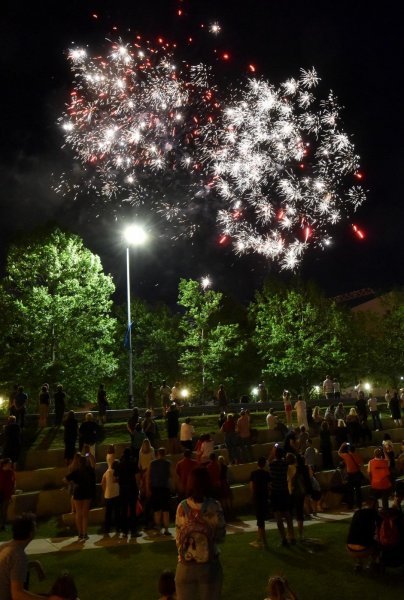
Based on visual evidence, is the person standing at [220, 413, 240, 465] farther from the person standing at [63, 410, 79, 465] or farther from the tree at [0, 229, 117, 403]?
the tree at [0, 229, 117, 403]

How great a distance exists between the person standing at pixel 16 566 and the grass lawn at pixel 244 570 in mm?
3858

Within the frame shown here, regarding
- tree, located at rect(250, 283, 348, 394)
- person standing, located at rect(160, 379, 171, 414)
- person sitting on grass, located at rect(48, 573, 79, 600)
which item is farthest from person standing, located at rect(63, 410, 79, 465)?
tree, located at rect(250, 283, 348, 394)

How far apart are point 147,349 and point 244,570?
39.7 meters

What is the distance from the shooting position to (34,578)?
9.58 m

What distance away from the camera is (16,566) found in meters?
5.10

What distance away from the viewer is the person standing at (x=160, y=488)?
39.5ft

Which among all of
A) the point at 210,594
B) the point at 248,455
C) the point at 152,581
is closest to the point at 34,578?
the point at 152,581

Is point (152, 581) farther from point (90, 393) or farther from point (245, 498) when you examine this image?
point (90, 393)

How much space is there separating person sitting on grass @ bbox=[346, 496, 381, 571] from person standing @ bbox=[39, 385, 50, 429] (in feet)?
51.1

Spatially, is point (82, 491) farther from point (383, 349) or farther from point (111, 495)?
point (383, 349)

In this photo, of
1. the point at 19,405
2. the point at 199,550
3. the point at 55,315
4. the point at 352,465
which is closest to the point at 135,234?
the point at 55,315

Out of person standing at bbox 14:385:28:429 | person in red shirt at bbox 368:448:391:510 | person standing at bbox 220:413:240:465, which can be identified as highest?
person standing at bbox 14:385:28:429

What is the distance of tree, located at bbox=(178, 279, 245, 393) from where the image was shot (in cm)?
4322

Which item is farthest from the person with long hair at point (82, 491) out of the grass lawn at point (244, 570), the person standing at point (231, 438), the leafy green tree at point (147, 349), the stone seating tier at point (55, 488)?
the leafy green tree at point (147, 349)
